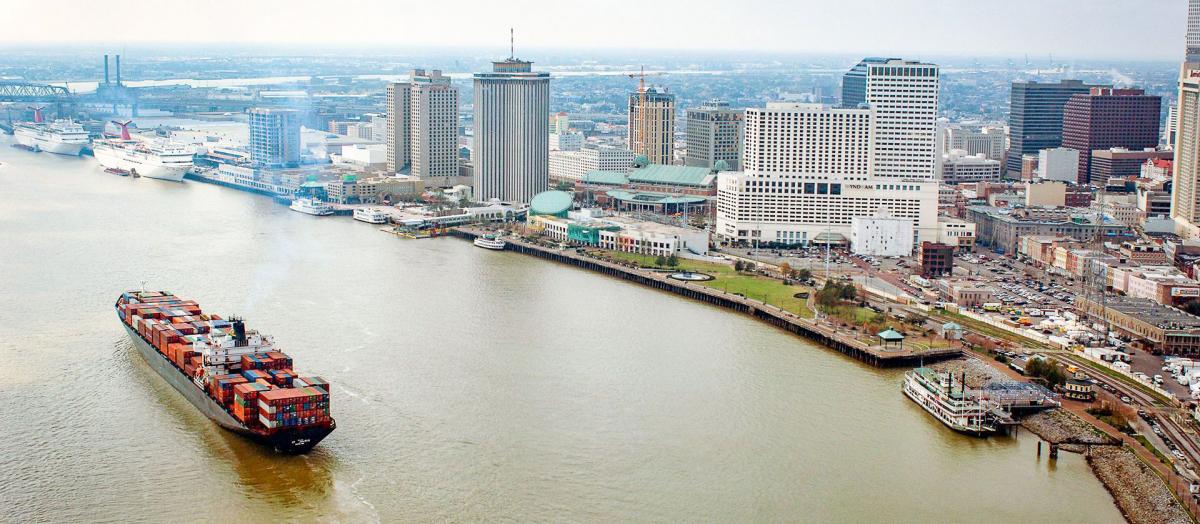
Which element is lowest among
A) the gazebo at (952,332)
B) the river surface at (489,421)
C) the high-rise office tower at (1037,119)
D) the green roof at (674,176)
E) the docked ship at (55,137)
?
the river surface at (489,421)

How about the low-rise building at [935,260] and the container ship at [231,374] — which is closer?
the container ship at [231,374]

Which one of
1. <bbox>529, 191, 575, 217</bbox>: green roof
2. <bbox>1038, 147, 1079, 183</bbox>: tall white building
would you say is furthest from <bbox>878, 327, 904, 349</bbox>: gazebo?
<bbox>1038, 147, 1079, 183</bbox>: tall white building

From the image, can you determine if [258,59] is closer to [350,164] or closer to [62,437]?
[350,164]

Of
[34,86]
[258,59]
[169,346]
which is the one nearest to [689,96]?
[34,86]

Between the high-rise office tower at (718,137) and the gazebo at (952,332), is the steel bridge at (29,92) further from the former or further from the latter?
the gazebo at (952,332)

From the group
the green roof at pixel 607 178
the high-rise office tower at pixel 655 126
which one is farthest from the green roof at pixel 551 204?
the high-rise office tower at pixel 655 126

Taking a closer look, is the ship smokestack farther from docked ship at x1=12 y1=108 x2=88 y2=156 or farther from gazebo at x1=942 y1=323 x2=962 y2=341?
docked ship at x1=12 y1=108 x2=88 y2=156
